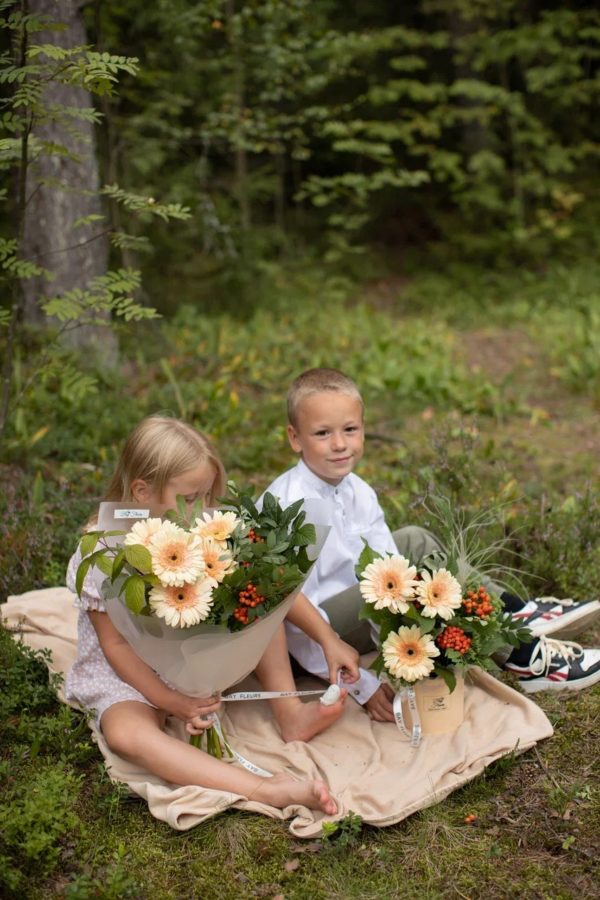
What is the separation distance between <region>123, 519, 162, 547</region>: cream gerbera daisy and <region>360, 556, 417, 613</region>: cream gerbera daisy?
689 millimetres

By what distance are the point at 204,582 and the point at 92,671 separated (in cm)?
80

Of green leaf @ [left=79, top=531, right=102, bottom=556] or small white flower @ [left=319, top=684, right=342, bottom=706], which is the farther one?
small white flower @ [left=319, top=684, right=342, bottom=706]

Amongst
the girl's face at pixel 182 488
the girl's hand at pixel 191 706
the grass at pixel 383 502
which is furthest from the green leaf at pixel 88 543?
the grass at pixel 383 502

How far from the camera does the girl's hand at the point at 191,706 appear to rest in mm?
2715

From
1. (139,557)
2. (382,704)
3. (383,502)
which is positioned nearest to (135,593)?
(139,557)

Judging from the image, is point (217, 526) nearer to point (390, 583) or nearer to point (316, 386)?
point (390, 583)

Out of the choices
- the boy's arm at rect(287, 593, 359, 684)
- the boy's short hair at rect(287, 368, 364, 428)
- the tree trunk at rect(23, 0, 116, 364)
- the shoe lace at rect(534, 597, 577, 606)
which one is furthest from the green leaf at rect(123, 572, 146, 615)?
the tree trunk at rect(23, 0, 116, 364)

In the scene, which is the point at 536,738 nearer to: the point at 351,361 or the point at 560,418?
the point at 560,418

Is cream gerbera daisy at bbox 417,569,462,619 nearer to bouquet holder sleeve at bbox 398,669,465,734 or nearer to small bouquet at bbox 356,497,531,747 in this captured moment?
small bouquet at bbox 356,497,531,747

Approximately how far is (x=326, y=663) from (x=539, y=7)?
37.0 feet

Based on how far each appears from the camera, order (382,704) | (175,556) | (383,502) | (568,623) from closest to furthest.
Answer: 1. (175,556)
2. (382,704)
3. (568,623)
4. (383,502)

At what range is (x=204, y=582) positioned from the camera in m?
2.41

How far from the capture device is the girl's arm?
273 cm

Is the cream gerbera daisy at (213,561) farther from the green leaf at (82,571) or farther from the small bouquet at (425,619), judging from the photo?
the small bouquet at (425,619)
